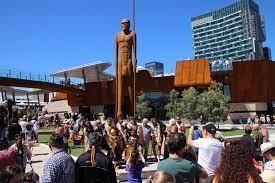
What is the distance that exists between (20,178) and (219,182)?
1868mm

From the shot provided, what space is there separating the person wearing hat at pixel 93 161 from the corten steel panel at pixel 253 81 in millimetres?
48704

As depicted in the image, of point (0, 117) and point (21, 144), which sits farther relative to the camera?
point (0, 117)

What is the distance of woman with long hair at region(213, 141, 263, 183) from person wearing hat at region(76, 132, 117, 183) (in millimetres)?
1620

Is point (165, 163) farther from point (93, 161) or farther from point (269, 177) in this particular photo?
point (269, 177)

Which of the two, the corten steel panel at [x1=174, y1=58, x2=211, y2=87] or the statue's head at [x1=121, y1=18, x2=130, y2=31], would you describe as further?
the corten steel panel at [x1=174, y1=58, x2=211, y2=87]

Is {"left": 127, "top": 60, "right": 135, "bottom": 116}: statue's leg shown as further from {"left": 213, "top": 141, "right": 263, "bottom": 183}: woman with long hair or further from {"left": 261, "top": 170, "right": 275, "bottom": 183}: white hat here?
{"left": 213, "top": 141, "right": 263, "bottom": 183}: woman with long hair

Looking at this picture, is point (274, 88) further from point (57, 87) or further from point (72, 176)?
point (72, 176)

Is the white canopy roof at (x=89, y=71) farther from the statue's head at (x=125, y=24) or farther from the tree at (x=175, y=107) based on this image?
the statue's head at (x=125, y=24)

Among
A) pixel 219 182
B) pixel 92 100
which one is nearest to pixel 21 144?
pixel 219 182

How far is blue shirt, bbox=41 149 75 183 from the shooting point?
509 cm

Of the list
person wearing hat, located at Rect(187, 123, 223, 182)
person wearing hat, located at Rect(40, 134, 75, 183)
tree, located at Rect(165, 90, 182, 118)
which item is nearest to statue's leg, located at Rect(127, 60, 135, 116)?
tree, located at Rect(165, 90, 182, 118)

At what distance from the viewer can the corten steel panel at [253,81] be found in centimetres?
5159

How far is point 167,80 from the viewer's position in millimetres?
59000

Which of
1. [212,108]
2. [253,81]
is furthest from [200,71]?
[212,108]
